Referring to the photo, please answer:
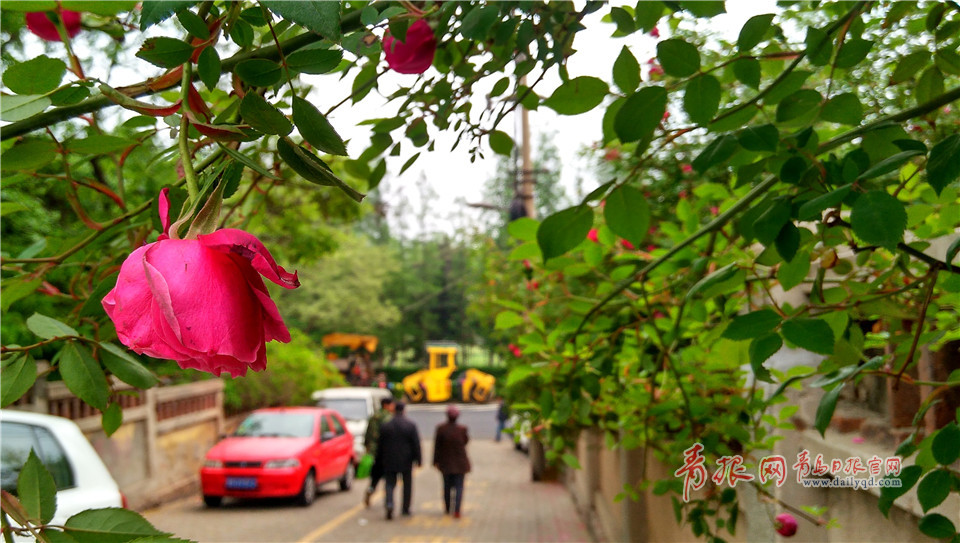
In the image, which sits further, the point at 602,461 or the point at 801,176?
the point at 602,461

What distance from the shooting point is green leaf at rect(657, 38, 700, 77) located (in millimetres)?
1124

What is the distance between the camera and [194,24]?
68 centimetres

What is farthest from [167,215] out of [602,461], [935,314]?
[602,461]

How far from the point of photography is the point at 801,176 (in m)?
1.10

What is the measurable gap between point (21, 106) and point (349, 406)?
15801 mm

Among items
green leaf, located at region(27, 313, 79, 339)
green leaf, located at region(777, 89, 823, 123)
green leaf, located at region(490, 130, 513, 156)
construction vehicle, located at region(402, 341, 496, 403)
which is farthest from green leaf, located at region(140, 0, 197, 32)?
construction vehicle, located at region(402, 341, 496, 403)

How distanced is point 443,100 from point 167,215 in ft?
2.66

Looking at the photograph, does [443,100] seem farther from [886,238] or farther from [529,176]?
[529,176]

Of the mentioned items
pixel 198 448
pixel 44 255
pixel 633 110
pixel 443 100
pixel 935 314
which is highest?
pixel 443 100

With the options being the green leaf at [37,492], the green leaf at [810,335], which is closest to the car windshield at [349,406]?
the green leaf at [810,335]

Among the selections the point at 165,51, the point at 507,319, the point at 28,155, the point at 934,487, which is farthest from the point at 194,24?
the point at 507,319

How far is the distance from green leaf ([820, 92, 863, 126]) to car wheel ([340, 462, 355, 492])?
12807mm

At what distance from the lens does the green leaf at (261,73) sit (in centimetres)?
72

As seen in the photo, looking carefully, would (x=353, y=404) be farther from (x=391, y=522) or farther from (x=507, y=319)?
(x=507, y=319)
